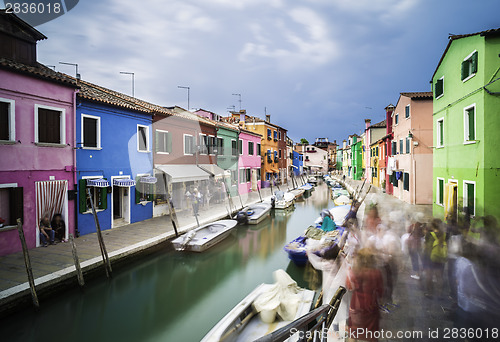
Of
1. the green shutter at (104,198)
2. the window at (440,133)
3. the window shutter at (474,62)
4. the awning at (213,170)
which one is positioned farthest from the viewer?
the awning at (213,170)

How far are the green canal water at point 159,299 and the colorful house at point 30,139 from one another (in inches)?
135

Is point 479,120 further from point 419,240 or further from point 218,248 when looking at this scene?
point 218,248

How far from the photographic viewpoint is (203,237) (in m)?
12.2

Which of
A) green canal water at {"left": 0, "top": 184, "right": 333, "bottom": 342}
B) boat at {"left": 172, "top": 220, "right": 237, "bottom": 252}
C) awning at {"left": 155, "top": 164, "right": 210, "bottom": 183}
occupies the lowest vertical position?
green canal water at {"left": 0, "top": 184, "right": 333, "bottom": 342}

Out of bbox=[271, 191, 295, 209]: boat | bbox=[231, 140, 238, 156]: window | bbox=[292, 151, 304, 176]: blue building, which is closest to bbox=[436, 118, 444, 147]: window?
bbox=[271, 191, 295, 209]: boat

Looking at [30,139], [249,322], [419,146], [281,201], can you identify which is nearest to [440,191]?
[419,146]

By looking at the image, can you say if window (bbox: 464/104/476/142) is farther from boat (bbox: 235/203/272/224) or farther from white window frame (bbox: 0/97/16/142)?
white window frame (bbox: 0/97/16/142)

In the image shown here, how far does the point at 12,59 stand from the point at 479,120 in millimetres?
16103

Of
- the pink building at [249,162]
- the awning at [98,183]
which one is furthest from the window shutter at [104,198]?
the pink building at [249,162]

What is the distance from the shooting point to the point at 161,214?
1561 cm

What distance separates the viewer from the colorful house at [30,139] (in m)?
8.88

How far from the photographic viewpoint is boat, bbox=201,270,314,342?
15.9 feet

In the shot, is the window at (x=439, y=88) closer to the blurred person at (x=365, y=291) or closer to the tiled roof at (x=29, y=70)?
the blurred person at (x=365, y=291)

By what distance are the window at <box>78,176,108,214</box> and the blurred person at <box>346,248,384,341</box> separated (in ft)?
34.9
